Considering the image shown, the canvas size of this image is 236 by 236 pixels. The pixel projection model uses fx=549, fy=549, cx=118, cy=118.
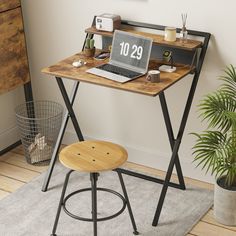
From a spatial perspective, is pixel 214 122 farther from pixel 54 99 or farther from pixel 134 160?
pixel 54 99

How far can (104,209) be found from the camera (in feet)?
11.1

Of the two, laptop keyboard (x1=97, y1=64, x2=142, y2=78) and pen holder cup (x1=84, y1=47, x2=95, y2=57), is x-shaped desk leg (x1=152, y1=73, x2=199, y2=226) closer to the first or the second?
laptop keyboard (x1=97, y1=64, x2=142, y2=78)

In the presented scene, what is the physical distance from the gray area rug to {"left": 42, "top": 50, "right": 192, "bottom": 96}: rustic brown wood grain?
81 cm

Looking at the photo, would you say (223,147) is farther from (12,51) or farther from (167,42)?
(12,51)

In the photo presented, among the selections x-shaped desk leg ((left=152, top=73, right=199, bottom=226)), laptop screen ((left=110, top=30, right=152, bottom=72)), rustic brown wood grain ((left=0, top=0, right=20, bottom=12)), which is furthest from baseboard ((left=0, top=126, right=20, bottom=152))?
x-shaped desk leg ((left=152, top=73, right=199, bottom=226))

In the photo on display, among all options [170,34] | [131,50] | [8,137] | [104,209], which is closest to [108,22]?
[131,50]

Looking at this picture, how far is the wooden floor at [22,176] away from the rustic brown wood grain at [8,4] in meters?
1.10

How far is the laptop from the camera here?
3.21 m

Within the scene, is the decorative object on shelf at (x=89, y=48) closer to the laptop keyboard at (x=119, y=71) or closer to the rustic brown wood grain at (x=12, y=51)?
the laptop keyboard at (x=119, y=71)

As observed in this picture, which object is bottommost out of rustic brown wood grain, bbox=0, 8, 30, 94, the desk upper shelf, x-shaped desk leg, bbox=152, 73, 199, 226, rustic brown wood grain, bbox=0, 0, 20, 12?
x-shaped desk leg, bbox=152, 73, 199, 226

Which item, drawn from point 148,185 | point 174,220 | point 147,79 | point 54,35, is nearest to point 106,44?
point 54,35

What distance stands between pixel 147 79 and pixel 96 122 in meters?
1.02

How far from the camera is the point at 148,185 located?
3.67m

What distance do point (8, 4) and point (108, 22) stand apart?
0.73 meters
